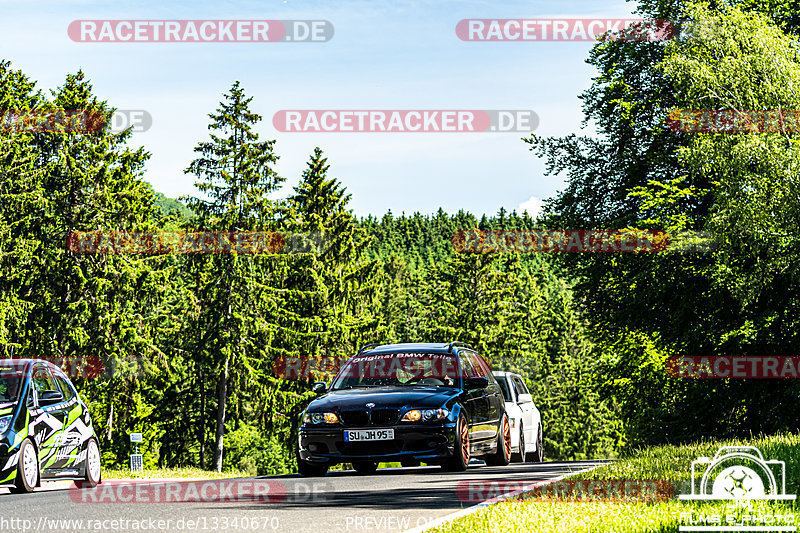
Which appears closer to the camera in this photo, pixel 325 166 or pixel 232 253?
pixel 232 253

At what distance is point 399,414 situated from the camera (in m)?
14.0

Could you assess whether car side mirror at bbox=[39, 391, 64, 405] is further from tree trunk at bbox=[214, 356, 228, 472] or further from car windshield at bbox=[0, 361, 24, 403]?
tree trunk at bbox=[214, 356, 228, 472]

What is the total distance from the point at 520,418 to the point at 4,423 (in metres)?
10.7

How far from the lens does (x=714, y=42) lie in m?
27.8

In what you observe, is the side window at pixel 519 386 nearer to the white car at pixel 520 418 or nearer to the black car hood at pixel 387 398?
the white car at pixel 520 418

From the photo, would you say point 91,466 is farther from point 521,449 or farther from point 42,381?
point 521,449

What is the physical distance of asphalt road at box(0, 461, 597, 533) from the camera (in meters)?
8.59

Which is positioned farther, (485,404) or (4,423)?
(485,404)

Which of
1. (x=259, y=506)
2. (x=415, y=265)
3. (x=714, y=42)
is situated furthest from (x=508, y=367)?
(x=415, y=265)

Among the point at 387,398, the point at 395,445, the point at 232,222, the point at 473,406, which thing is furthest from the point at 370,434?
the point at 232,222

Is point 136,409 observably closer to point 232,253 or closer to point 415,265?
point 232,253

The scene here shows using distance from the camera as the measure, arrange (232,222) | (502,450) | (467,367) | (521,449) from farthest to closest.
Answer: (232,222) → (521,449) → (502,450) → (467,367)

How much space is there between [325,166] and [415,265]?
135005mm

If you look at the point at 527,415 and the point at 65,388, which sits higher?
the point at 65,388
